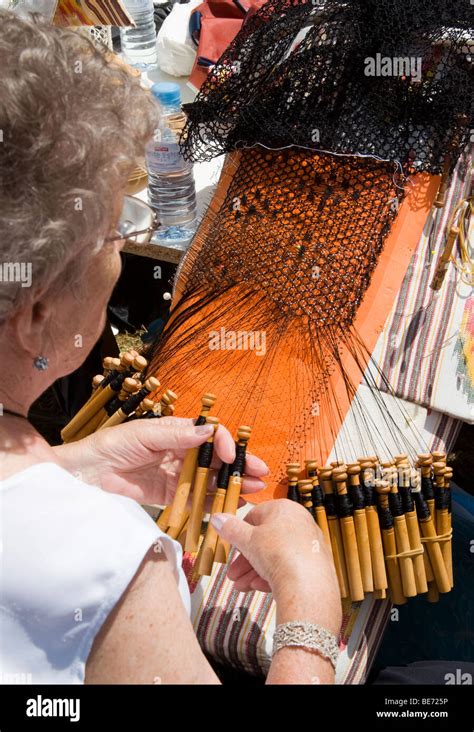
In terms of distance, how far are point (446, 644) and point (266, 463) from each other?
0.65 meters

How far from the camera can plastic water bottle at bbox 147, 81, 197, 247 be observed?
2109 millimetres

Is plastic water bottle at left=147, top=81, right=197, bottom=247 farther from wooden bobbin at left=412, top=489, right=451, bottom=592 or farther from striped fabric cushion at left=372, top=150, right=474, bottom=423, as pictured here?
wooden bobbin at left=412, top=489, right=451, bottom=592

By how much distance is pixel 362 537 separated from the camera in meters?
1.45

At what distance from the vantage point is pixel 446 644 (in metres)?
1.63

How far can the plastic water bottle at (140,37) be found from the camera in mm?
2977

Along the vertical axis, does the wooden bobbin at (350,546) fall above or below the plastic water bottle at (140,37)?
below

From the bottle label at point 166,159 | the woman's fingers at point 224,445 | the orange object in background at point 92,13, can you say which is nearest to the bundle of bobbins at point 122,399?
the woman's fingers at point 224,445

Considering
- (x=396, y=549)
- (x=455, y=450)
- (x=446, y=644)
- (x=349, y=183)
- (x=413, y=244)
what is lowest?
(x=446, y=644)

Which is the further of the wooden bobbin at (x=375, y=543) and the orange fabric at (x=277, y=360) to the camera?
the orange fabric at (x=277, y=360)

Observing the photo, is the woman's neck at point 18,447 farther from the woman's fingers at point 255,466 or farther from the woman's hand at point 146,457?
the woman's fingers at point 255,466

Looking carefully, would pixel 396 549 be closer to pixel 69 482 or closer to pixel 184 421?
pixel 184 421

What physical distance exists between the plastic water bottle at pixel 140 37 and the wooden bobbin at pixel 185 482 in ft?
6.99

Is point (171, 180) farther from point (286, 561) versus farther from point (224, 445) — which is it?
point (286, 561)

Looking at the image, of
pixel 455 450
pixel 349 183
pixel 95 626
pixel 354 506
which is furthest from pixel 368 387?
pixel 95 626
